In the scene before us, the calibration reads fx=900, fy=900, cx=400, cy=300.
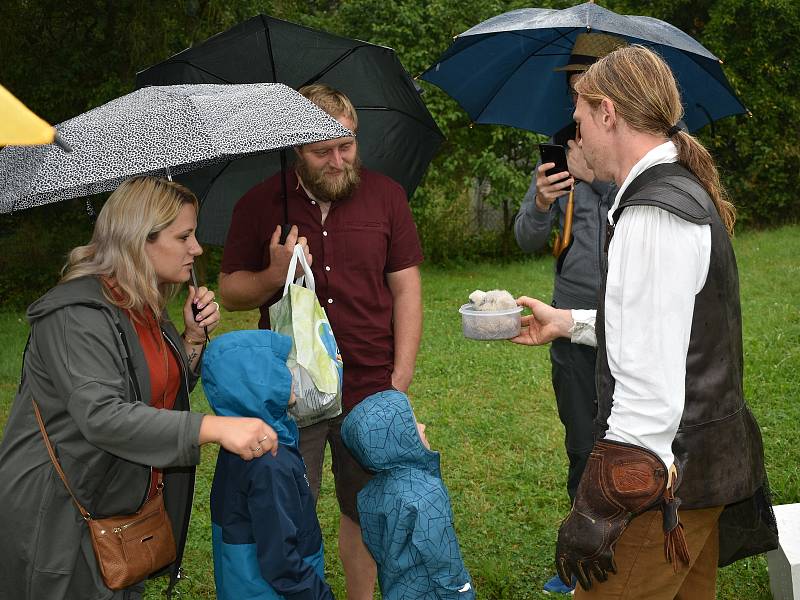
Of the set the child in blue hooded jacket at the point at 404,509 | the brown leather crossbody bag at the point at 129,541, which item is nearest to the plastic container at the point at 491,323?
the child in blue hooded jacket at the point at 404,509

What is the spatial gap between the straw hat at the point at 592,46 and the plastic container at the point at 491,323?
1290mm

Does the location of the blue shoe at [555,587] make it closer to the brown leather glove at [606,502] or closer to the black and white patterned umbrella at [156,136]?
the brown leather glove at [606,502]

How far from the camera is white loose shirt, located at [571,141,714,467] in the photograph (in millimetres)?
2223

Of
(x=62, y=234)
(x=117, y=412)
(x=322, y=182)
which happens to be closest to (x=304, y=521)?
(x=117, y=412)

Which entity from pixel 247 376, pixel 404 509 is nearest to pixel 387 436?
pixel 404 509

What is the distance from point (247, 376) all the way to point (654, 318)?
49.9 inches

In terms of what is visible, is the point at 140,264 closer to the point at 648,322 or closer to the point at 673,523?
the point at 648,322

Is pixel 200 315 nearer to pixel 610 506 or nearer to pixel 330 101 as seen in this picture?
pixel 330 101

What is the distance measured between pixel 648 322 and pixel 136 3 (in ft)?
35.8

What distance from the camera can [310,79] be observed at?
411 centimetres

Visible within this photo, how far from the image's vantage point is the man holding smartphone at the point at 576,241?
3.79 meters

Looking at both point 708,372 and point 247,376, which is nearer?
point 708,372

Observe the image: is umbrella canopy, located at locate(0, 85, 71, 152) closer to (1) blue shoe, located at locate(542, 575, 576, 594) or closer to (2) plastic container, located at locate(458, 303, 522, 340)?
(2) plastic container, located at locate(458, 303, 522, 340)

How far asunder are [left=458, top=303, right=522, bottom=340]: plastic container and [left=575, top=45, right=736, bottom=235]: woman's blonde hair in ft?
3.20
